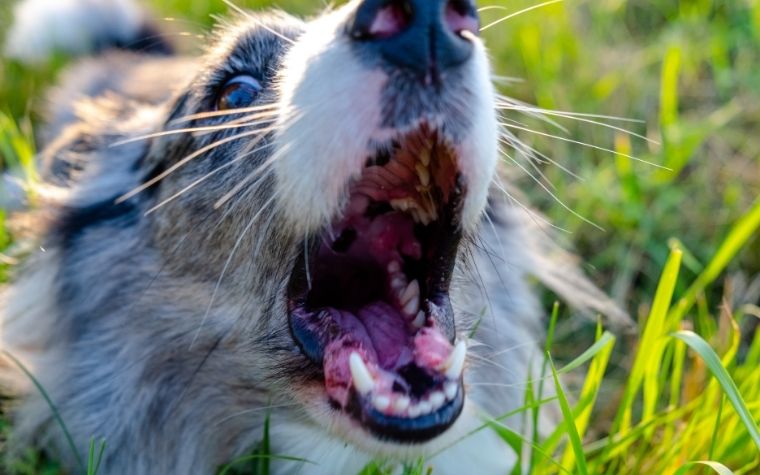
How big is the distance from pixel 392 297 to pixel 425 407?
0.42 m

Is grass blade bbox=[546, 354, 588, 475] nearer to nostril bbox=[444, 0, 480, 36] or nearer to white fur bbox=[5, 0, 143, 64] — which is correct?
nostril bbox=[444, 0, 480, 36]

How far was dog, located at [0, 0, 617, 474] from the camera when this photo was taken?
2158 mm

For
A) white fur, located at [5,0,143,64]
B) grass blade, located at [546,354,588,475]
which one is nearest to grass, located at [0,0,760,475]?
grass blade, located at [546,354,588,475]

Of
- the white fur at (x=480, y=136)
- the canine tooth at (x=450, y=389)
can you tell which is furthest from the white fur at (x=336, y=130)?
the canine tooth at (x=450, y=389)

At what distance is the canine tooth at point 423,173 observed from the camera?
232 centimetres

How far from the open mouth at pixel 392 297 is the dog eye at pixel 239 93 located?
60 cm

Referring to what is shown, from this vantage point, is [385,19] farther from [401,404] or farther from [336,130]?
Answer: [401,404]

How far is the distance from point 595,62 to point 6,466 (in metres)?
3.73

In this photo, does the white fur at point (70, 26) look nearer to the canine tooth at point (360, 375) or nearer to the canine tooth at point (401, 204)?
the canine tooth at point (401, 204)

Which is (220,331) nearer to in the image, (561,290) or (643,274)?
(561,290)

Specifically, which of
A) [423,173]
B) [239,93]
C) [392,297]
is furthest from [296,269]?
[239,93]

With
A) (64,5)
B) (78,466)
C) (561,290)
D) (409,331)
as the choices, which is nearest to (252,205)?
(409,331)

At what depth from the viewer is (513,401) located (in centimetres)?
312

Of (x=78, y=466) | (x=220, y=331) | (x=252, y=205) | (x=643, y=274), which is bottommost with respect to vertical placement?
(x=643, y=274)
